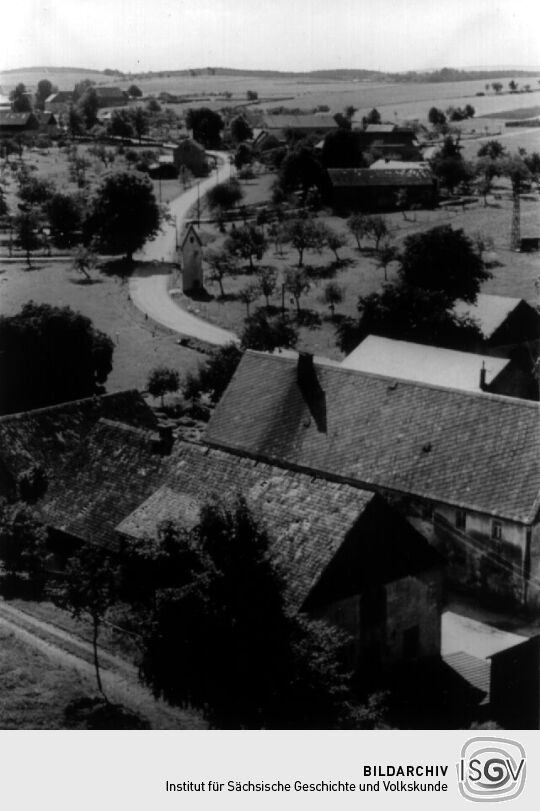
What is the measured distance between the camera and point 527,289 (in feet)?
297

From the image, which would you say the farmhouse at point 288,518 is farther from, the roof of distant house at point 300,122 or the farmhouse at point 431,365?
the roof of distant house at point 300,122

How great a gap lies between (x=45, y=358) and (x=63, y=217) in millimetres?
55192

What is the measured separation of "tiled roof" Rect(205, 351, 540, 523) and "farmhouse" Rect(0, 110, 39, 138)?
132m

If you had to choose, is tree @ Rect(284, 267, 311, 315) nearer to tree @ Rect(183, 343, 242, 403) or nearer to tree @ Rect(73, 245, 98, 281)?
tree @ Rect(73, 245, 98, 281)

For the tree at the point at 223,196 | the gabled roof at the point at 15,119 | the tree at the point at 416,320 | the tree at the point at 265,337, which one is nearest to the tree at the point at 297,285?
the tree at the point at 265,337

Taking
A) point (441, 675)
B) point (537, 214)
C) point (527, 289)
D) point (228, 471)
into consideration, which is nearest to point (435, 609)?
point (441, 675)

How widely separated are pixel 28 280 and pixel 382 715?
3063 inches

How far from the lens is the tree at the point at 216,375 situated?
207 ft

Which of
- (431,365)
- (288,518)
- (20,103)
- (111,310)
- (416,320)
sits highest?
(20,103)

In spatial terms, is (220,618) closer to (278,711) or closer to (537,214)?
(278,711)

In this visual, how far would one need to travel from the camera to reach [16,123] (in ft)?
575

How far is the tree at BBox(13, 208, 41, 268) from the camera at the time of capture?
107 m
